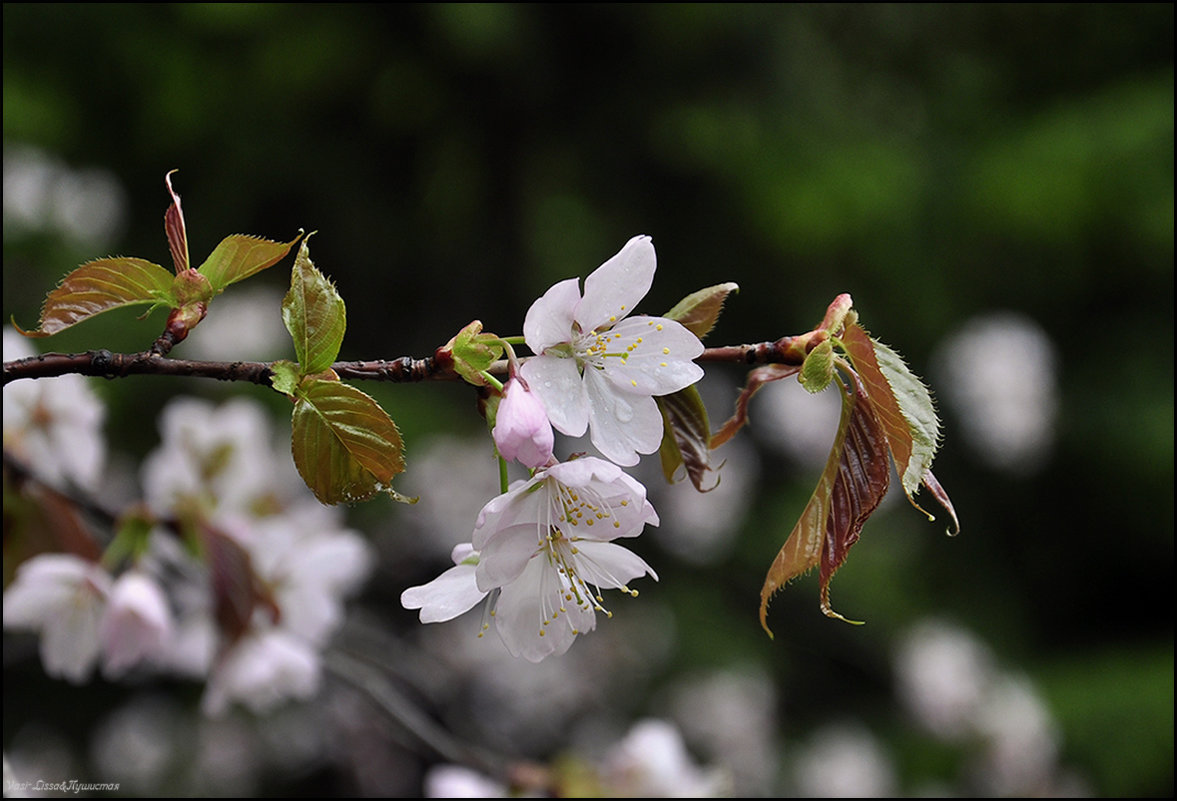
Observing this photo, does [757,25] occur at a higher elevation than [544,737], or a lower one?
higher

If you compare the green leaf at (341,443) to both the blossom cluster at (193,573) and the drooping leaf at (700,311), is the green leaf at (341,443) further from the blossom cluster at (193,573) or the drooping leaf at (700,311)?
the blossom cluster at (193,573)

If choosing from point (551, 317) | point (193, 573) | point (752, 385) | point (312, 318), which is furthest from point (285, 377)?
point (193, 573)

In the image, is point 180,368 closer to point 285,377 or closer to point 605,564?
point 285,377

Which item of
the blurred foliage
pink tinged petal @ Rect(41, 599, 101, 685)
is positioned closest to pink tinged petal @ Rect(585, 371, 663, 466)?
pink tinged petal @ Rect(41, 599, 101, 685)

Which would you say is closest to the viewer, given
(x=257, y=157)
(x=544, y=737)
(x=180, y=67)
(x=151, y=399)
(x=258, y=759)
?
(x=151, y=399)

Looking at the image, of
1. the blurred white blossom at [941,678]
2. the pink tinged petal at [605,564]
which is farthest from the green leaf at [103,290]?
the blurred white blossom at [941,678]

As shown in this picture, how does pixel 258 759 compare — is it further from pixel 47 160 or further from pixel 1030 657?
pixel 1030 657

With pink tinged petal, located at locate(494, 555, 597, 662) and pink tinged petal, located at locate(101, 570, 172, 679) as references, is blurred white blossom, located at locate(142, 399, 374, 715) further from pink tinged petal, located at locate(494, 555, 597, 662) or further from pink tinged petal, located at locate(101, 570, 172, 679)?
pink tinged petal, located at locate(494, 555, 597, 662)

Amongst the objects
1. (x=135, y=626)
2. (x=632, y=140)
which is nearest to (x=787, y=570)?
(x=135, y=626)
